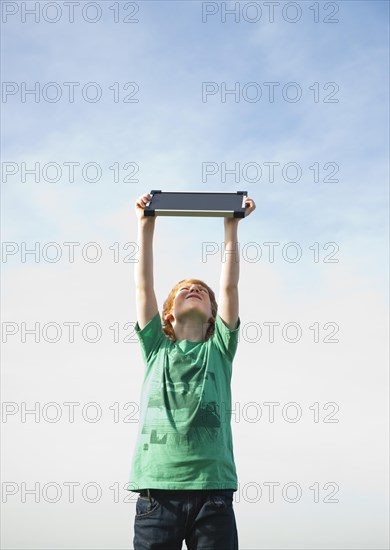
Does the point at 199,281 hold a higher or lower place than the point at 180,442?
higher

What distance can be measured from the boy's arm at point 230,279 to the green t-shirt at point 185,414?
5 centimetres

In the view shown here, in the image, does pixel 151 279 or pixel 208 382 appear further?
pixel 151 279

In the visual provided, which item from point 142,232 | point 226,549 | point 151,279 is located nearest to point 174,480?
point 226,549

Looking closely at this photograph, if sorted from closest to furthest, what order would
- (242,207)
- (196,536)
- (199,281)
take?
(196,536)
(242,207)
(199,281)

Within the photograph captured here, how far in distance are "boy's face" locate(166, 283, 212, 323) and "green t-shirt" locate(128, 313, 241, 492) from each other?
0.44 feet

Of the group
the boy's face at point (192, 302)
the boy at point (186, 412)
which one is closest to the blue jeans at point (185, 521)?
the boy at point (186, 412)

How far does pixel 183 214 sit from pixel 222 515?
154 cm

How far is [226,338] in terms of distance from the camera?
3555 mm

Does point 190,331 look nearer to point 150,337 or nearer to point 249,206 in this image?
point 150,337

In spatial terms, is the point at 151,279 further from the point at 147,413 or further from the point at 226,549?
the point at 226,549

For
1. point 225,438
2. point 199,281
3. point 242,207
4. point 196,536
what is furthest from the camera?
point 199,281

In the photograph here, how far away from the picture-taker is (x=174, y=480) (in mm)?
3184

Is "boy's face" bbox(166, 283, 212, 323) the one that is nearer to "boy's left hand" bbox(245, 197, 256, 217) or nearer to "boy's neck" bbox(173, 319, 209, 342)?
"boy's neck" bbox(173, 319, 209, 342)

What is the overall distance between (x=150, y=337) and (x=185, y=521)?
99cm
